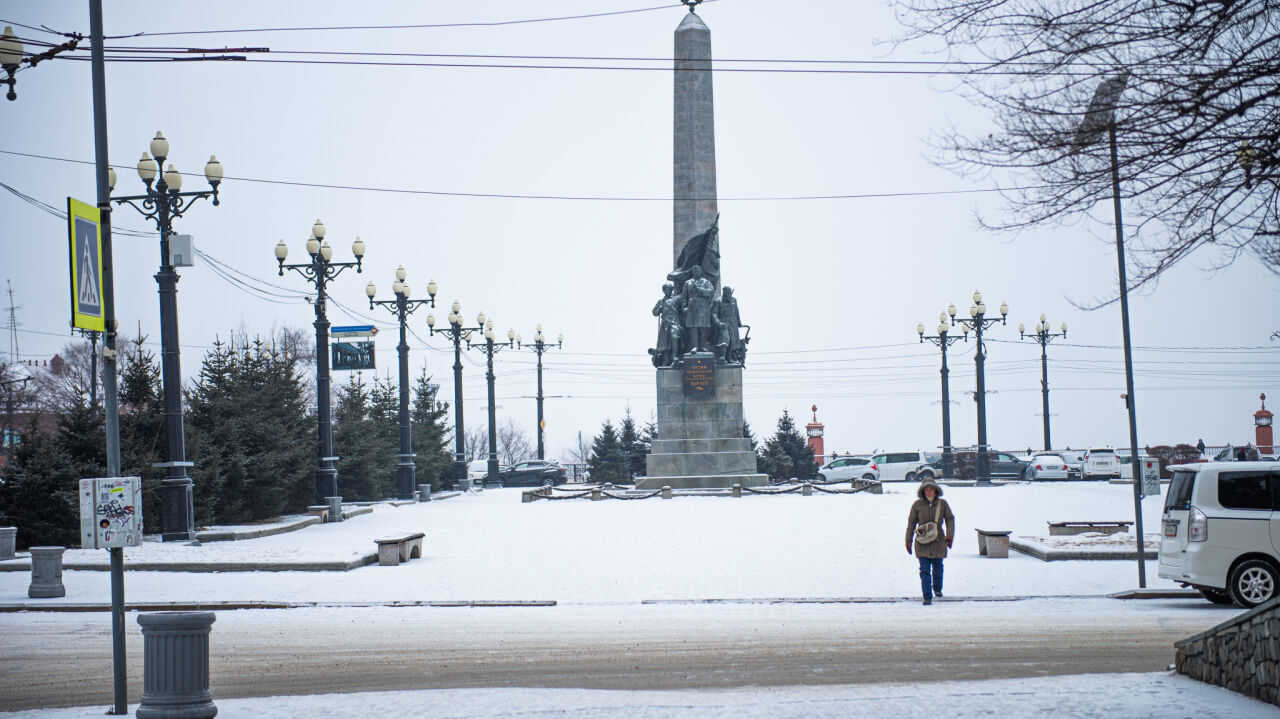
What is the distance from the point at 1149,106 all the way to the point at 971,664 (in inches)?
211

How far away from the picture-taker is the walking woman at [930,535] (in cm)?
1561

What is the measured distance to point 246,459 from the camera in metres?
29.4

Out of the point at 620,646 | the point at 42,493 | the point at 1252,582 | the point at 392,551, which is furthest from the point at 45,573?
the point at 1252,582

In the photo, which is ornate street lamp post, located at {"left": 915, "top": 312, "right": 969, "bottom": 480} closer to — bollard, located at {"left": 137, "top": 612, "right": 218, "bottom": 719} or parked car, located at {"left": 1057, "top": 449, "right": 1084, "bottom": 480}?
parked car, located at {"left": 1057, "top": 449, "right": 1084, "bottom": 480}

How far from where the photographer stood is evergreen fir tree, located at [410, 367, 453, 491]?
173ft

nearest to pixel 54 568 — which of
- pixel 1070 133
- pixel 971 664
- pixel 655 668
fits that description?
pixel 655 668

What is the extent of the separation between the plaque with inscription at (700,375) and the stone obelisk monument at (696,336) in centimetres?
3

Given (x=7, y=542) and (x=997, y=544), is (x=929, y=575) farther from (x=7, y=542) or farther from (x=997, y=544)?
(x=7, y=542)

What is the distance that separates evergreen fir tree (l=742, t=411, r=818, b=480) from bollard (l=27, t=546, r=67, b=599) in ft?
142

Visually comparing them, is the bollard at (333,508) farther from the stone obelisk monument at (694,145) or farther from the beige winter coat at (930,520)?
the beige winter coat at (930,520)

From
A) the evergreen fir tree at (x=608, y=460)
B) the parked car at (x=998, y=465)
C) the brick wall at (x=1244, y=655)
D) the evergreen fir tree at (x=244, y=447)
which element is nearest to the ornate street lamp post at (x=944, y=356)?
the parked car at (x=998, y=465)

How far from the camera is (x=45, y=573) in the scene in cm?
1666

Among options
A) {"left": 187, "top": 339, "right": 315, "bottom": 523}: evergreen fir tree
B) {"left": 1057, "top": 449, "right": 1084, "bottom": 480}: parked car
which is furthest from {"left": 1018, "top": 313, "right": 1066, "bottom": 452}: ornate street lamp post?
{"left": 187, "top": 339, "right": 315, "bottom": 523}: evergreen fir tree

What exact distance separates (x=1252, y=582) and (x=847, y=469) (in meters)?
45.1
